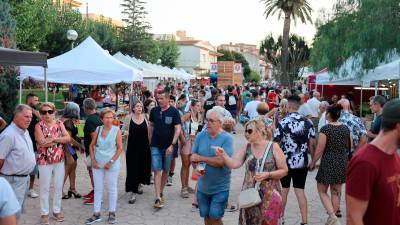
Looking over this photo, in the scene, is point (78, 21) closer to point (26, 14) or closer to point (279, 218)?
point (26, 14)

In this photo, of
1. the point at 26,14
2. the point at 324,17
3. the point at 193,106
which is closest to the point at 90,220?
the point at 193,106

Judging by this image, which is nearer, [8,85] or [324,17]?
[8,85]

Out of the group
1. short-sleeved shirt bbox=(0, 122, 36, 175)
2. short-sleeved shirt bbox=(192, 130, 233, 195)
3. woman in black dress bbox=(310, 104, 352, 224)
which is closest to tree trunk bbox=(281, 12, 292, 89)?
woman in black dress bbox=(310, 104, 352, 224)

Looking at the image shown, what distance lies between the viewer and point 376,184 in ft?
8.93

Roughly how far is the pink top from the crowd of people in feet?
0.04

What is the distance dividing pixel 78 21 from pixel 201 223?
38.3 meters

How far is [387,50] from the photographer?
16.5 m

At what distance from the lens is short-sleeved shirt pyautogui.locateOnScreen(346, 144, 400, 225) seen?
2.69 meters

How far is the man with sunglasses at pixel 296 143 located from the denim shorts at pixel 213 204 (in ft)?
4.82

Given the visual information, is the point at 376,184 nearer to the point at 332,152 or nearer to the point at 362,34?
the point at 332,152

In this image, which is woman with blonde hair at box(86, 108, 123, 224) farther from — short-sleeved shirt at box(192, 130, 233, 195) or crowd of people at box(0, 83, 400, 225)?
short-sleeved shirt at box(192, 130, 233, 195)

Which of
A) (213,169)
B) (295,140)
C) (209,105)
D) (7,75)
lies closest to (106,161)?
(213,169)

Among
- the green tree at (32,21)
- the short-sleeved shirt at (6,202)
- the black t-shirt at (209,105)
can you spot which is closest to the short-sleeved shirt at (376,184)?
the short-sleeved shirt at (6,202)

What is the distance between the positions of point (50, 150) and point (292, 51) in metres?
53.6
